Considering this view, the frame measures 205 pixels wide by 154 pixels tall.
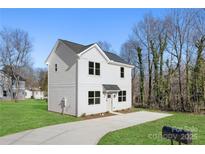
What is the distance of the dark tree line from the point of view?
17719 millimetres

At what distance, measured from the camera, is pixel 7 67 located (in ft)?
58.1

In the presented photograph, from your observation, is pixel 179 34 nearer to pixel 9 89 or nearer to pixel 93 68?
pixel 93 68

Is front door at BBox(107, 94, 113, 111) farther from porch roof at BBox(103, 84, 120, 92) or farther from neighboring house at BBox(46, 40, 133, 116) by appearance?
porch roof at BBox(103, 84, 120, 92)

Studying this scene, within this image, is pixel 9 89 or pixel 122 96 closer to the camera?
pixel 122 96

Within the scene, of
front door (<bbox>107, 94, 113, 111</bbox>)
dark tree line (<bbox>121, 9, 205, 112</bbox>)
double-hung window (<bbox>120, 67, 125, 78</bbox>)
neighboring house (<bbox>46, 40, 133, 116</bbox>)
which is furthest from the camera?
dark tree line (<bbox>121, 9, 205, 112</bbox>)

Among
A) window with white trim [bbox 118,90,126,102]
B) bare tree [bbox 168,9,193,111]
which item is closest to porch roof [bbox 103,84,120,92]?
window with white trim [bbox 118,90,126,102]

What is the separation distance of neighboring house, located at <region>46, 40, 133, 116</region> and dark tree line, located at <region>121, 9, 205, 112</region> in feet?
11.1

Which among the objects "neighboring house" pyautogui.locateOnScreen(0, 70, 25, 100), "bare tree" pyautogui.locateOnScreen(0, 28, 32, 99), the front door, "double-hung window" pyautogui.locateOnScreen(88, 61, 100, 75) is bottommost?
the front door

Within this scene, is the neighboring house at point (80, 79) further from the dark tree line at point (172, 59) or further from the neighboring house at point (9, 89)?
the neighboring house at point (9, 89)

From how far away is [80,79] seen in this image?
13.2 metres

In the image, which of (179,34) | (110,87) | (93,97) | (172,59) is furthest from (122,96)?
(179,34)

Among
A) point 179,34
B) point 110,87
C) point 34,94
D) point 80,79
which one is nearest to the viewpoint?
point 80,79

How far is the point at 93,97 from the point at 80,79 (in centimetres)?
174
